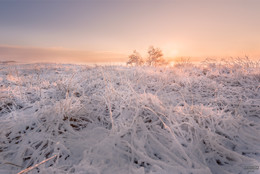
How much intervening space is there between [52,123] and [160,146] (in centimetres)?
115

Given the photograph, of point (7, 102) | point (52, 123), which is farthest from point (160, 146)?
point (7, 102)

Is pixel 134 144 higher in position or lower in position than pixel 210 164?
higher

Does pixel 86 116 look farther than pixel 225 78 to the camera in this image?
No

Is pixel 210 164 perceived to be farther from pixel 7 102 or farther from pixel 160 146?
pixel 7 102

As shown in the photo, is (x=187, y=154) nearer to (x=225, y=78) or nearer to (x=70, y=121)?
(x=70, y=121)

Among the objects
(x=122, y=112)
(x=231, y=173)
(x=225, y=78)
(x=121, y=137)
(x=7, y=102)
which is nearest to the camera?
(x=231, y=173)

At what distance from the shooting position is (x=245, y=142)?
142cm

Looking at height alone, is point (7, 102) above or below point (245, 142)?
above

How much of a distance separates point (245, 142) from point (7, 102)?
2.99 metres

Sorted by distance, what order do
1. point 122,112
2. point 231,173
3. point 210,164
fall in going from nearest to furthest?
point 231,173 → point 210,164 → point 122,112

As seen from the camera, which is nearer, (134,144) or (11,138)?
(134,144)

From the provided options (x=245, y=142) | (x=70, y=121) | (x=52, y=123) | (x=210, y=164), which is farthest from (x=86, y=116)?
(x=245, y=142)

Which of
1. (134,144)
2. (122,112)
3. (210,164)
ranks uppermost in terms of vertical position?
(122,112)

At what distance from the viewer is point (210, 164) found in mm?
1199
